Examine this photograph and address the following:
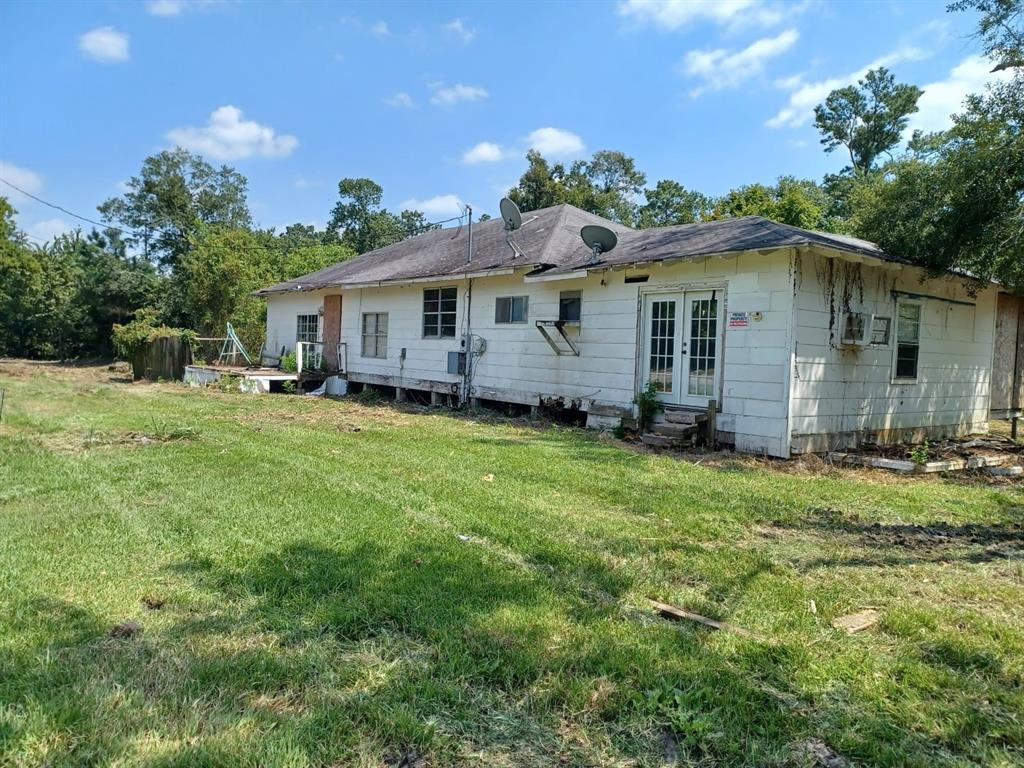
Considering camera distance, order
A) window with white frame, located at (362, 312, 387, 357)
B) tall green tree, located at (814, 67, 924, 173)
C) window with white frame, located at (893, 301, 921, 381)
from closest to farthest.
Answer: window with white frame, located at (893, 301, 921, 381) → window with white frame, located at (362, 312, 387, 357) → tall green tree, located at (814, 67, 924, 173)

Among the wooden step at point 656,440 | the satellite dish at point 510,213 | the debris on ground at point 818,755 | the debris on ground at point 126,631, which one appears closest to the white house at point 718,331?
the satellite dish at point 510,213

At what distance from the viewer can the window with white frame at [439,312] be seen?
14.5 m

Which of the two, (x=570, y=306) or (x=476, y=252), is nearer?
(x=570, y=306)

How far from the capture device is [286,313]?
2106 cm

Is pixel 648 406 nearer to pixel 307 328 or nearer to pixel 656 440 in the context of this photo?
pixel 656 440

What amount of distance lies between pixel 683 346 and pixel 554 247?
4.05 m

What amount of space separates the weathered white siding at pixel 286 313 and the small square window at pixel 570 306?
979 cm

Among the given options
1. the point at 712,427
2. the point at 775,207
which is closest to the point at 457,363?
the point at 712,427

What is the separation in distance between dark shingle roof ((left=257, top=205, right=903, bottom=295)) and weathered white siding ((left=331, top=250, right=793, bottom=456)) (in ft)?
1.08

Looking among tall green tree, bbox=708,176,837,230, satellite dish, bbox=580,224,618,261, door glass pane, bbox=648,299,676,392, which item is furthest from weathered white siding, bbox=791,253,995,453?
tall green tree, bbox=708,176,837,230

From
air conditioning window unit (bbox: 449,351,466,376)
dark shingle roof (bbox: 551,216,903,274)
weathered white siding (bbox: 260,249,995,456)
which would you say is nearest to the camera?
dark shingle roof (bbox: 551,216,903,274)

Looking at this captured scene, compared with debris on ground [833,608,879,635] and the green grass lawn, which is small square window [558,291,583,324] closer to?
the green grass lawn

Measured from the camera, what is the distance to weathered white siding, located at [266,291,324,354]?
64.4 ft

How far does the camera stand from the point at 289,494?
5605mm
